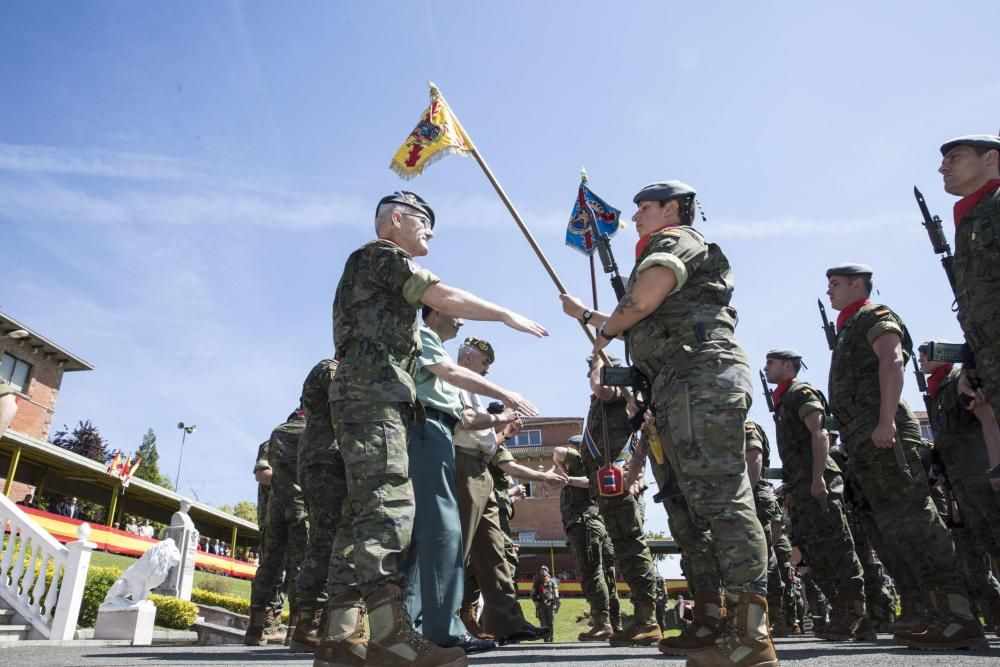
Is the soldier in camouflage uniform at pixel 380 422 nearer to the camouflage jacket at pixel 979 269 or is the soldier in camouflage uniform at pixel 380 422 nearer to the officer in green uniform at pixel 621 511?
the camouflage jacket at pixel 979 269

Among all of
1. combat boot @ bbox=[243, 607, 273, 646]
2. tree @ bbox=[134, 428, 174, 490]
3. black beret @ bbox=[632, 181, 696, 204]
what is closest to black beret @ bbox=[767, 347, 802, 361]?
black beret @ bbox=[632, 181, 696, 204]

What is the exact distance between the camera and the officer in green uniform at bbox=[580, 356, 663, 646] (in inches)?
226

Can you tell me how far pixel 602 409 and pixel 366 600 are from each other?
13.2 feet

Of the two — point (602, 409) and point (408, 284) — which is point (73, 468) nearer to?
point (602, 409)

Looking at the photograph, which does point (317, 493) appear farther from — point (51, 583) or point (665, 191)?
point (51, 583)

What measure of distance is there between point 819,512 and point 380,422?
4265mm

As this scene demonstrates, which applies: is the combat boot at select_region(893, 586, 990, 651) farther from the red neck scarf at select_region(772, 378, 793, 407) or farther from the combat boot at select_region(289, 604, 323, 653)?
the combat boot at select_region(289, 604, 323, 653)

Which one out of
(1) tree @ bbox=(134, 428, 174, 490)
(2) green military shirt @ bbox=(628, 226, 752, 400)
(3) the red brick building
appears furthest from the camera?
(1) tree @ bbox=(134, 428, 174, 490)

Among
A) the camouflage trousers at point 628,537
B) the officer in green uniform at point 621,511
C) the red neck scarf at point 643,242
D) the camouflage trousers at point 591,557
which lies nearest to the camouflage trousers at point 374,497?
the red neck scarf at point 643,242

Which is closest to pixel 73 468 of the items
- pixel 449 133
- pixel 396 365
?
pixel 449 133

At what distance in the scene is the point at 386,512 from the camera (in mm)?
2789

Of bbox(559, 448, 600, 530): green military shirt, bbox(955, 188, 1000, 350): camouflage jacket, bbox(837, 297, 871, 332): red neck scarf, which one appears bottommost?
bbox(559, 448, 600, 530): green military shirt

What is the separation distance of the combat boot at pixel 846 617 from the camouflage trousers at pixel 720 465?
3374 millimetres

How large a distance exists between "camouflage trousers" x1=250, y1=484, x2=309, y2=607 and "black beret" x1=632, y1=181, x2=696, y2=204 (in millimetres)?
5000
